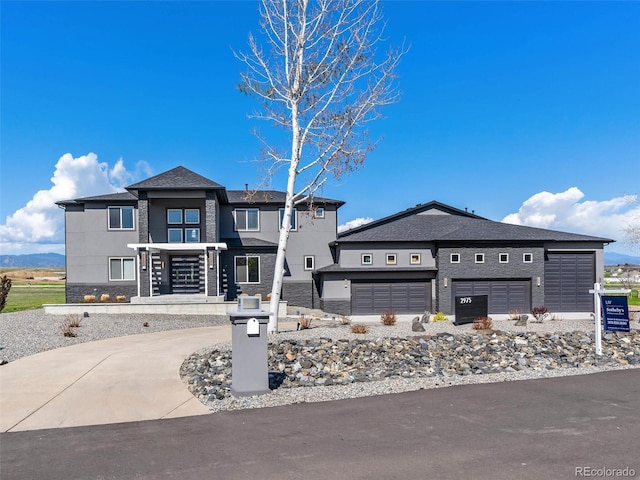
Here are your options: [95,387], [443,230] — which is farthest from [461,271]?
[95,387]

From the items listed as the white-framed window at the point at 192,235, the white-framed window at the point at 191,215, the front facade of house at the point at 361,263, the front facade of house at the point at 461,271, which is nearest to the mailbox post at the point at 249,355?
the front facade of house at the point at 361,263

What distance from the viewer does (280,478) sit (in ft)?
15.5

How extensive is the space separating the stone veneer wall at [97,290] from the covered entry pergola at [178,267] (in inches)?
42.6

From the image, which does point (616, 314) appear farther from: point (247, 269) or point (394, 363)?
point (247, 269)

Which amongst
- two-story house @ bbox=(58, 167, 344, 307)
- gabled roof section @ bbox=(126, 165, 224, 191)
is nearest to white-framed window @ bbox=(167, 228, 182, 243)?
two-story house @ bbox=(58, 167, 344, 307)

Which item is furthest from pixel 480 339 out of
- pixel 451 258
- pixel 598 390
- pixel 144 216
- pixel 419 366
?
pixel 144 216

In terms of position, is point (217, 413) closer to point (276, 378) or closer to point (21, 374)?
point (276, 378)

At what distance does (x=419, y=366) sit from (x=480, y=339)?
146 inches

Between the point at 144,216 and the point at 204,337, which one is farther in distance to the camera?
the point at 144,216

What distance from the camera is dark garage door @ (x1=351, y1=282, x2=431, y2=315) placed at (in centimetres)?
2883

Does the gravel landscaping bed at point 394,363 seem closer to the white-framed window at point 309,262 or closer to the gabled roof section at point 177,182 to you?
the gabled roof section at point 177,182

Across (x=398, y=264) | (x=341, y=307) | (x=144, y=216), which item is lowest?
(x=341, y=307)

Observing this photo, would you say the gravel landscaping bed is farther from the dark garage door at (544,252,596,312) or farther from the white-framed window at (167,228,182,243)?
the white-framed window at (167,228,182,243)

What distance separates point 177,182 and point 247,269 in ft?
22.0
